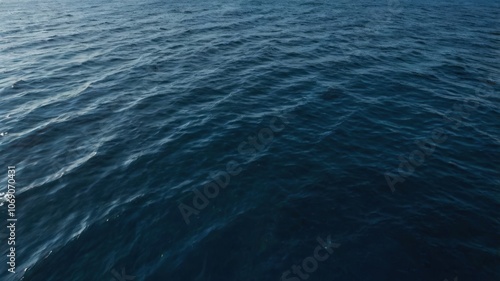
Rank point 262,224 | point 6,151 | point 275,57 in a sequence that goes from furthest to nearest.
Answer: point 275,57 < point 6,151 < point 262,224

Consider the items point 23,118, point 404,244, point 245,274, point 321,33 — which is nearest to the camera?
point 245,274

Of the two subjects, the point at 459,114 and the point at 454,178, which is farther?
the point at 459,114

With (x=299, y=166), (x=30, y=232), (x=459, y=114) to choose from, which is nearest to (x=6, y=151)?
(x=30, y=232)

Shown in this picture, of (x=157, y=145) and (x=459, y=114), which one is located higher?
(x=157, y=145)

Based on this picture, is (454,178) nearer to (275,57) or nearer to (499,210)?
(499,210)

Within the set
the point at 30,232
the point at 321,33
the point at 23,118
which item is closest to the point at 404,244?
the point at 30,232

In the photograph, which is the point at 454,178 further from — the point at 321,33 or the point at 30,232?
the point at 321,33
